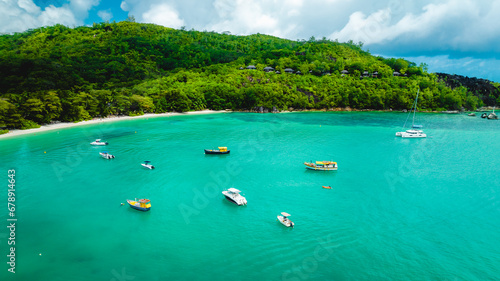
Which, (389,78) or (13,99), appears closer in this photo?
(13,99)

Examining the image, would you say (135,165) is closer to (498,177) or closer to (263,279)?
(263,279)

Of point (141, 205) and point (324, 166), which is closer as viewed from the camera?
point (141, 205)

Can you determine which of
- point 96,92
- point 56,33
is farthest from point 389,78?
point 56,33

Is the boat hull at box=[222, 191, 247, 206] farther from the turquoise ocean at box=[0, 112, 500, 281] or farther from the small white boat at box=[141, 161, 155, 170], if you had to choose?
the small white boat at box=[141, 161, 155, 170]

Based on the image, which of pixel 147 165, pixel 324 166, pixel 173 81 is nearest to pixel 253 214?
pixel 324 166

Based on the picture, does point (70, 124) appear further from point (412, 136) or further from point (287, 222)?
point (412, 136)

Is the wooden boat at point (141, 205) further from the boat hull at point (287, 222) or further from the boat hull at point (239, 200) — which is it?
the boat hull at point (287, 222)
